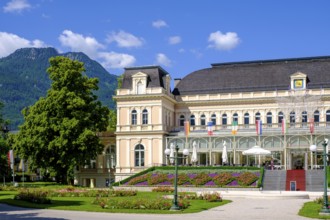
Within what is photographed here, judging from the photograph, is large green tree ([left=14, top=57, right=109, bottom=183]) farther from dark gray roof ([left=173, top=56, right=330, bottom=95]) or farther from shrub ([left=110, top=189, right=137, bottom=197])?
shrub ([left=110, top=189, right=137, bottom=197])

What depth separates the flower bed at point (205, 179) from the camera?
50.9 meters

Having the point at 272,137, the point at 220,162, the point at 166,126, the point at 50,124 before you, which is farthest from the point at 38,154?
the point at 272,137

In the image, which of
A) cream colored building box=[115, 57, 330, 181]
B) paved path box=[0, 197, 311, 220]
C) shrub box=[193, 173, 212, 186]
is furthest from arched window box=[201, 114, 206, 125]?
paved path box=[0, 197, 311, 220]

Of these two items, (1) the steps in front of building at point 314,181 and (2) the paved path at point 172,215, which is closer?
(2) the paved path at point 172,215

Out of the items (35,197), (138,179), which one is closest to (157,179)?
(138,179)

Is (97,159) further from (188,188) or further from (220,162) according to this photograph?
(188,188)

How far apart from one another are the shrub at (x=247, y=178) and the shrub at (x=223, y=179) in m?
0.87

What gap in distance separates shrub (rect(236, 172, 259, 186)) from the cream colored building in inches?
350

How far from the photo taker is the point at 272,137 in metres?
60.6

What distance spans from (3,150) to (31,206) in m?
36.0

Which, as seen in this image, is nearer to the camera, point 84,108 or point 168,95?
point 84,108

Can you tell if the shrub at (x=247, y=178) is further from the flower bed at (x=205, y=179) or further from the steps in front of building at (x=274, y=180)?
the steps in front of building at (x=274, y=180)

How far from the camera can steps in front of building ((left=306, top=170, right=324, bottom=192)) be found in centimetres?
4934

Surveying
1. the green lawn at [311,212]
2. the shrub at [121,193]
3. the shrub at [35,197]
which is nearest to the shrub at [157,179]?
the shrub at [121,193]
